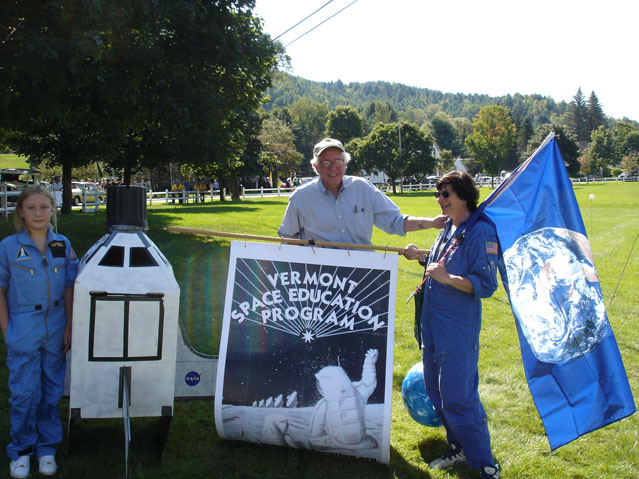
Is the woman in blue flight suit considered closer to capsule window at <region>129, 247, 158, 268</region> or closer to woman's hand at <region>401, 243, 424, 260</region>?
woman's hand at <region>401, 243, 424, 260</region>

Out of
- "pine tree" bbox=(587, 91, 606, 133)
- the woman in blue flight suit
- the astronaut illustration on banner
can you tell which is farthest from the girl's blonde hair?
"pine tree" bbox=(587, 91, 606, 133)

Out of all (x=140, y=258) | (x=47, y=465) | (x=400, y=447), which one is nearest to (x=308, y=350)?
(x=400, y=447)

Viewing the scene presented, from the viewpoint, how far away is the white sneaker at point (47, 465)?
11.5 feet

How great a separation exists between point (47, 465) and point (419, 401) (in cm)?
257

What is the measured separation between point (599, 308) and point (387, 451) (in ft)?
5.68

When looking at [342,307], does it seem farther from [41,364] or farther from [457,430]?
[41,364]

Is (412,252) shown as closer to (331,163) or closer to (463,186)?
(463,186)

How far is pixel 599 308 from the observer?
3.77 metres

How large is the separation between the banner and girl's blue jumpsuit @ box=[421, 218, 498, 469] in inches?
15.0

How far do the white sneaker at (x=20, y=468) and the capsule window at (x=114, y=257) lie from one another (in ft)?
4.46

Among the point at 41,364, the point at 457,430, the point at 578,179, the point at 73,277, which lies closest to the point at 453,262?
the point at 457,430

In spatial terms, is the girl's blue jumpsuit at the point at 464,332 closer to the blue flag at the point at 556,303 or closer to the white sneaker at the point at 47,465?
the blue flag at the point at 556,303

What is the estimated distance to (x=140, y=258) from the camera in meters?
3.55

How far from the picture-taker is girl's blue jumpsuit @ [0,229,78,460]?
138 inches
